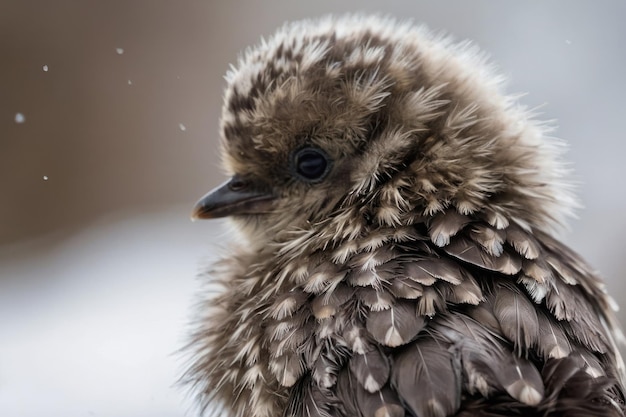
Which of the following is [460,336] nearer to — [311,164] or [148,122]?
[311,164]

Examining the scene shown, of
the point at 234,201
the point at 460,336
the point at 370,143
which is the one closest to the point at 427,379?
the point at 460,336

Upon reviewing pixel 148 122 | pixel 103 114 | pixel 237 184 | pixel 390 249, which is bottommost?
pixel 390 249

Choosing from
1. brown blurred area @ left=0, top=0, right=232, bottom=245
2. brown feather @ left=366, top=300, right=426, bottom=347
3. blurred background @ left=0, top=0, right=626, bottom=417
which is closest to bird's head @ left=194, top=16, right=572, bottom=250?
brown feather @ left=366, top=300, right=426, bottom=347

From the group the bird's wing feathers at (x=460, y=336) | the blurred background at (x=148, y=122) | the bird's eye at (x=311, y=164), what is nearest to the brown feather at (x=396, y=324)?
the bird's wing feathers at (x=460, y=336)

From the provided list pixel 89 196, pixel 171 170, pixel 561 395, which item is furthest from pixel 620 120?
pixel 561 395

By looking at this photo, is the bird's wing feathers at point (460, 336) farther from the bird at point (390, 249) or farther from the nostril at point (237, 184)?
the nostril at point (237, 184)

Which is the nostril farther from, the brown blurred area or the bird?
the brown blurred area

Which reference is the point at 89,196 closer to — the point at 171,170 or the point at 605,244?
the point at 171,170
